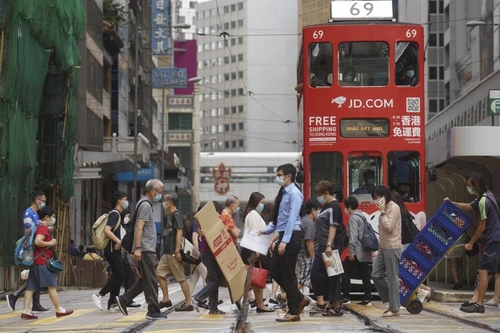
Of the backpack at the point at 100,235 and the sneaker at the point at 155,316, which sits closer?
the sneaker at the point at 155,316

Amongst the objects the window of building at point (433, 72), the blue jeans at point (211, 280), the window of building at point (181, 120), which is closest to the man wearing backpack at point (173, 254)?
the blue jeans at point (211, 280)

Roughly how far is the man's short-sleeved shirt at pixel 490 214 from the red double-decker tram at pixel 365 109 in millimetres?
5235

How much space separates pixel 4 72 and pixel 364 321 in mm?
13243

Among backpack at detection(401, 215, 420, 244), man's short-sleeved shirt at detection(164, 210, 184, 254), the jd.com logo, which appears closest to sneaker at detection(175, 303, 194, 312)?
man's short-sleeved shirt at detection(164, 210, 184, 254)

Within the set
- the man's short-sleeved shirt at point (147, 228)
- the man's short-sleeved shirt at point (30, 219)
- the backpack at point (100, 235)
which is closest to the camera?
the man's short-sleeved shirt at point (147, 228)

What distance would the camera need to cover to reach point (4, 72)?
2566cm

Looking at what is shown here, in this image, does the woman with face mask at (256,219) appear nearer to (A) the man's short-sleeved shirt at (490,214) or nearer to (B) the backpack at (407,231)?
(B) the backpack at (407,231)

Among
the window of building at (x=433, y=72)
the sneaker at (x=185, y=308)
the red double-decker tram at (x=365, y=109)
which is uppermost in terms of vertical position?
the window of building at (x=433, y=72)

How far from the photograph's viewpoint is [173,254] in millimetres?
17453

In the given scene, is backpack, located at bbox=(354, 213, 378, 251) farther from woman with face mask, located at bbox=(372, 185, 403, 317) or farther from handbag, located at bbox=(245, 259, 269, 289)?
woman with face mask, located at bbox=(372, 185, 403, 317)

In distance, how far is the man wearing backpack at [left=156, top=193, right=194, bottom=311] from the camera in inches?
663

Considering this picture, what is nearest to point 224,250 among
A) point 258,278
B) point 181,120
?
point 258,278

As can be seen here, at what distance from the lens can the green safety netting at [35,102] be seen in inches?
1020

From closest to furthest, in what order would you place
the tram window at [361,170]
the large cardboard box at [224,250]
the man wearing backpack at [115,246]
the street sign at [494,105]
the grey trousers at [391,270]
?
the grey trousers at [391,270]
the large cardboard box at [224,250]
the man wearing backpack at [115,246]
the tram window at [361,170]
the street sign at [494,105]
